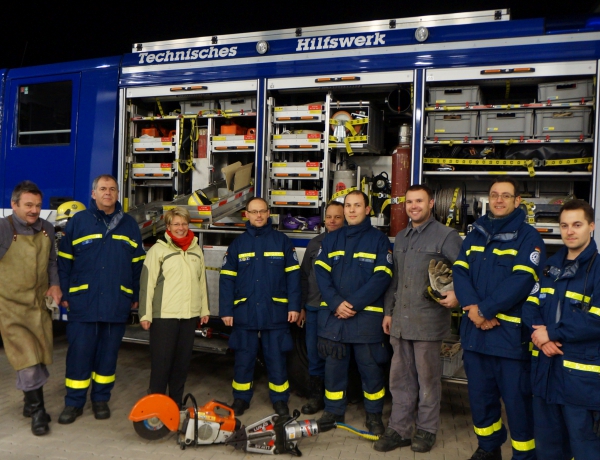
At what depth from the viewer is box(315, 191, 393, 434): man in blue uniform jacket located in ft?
13.0

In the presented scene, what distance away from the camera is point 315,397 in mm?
4664

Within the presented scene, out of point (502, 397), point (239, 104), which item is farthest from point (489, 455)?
point (239, 104)

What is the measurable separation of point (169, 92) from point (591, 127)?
3.95 meters

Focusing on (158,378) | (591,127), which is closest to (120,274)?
(158,378)

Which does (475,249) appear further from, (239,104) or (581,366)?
(239,104)

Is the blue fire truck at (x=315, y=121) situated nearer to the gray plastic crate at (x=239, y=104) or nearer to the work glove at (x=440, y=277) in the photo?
the gray plastic crate at (x=239, y=104)

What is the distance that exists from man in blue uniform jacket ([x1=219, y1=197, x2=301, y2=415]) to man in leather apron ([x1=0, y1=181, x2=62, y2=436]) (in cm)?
142

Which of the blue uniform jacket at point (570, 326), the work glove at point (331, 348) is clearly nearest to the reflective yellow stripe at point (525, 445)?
the blue uniform jacket at point (570, 326)

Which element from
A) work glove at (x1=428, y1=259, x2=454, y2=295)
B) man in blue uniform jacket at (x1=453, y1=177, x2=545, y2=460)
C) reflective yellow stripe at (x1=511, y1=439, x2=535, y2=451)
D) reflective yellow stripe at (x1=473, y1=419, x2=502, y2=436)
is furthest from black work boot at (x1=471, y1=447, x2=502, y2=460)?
work glove at (x1=428, y1=259, x2=454, y2=295)

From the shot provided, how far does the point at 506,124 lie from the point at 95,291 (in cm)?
→ 370

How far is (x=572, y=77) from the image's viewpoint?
4.29 metres

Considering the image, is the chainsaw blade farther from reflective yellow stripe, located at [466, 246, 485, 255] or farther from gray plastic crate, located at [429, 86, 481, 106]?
gray plastic crate, located at [429, 86, 481, 106]

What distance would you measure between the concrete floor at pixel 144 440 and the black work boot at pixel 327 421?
0.22 ft

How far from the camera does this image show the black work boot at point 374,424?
402cm
